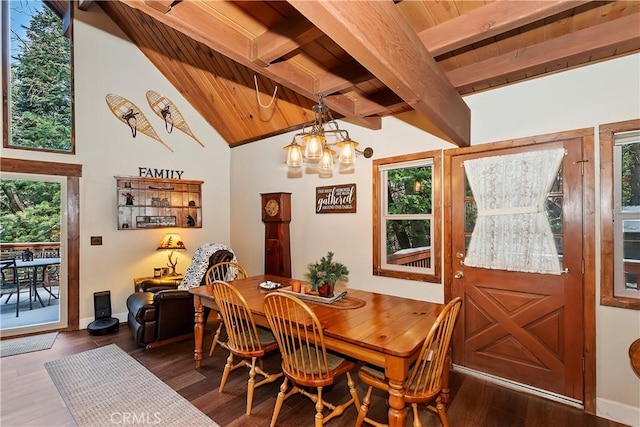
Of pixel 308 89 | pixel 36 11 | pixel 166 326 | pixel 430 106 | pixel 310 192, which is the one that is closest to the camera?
pixel 430 106

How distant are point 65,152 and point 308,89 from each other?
139 inches

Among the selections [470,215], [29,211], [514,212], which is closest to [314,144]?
[470,215]

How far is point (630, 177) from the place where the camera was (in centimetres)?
231

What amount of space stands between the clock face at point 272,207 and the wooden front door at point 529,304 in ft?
7.65

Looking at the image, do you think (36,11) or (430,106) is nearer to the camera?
(430,106)

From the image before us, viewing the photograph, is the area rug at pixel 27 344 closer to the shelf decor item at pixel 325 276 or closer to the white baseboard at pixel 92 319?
the white baseboard at pixel 92 319

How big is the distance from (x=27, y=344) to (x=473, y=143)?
17.2ft

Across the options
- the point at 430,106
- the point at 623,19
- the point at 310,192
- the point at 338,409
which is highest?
the point at 623,19

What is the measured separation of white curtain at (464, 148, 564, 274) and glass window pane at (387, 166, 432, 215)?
0.47 metres

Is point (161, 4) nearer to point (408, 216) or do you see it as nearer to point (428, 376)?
point (428, 376)

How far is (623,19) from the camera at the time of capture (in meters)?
1.95

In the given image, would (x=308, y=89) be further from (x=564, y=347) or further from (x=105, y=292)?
(x=105, y=292)

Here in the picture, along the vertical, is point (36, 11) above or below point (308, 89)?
above

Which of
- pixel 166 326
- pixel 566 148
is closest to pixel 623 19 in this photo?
pixel 566 148
